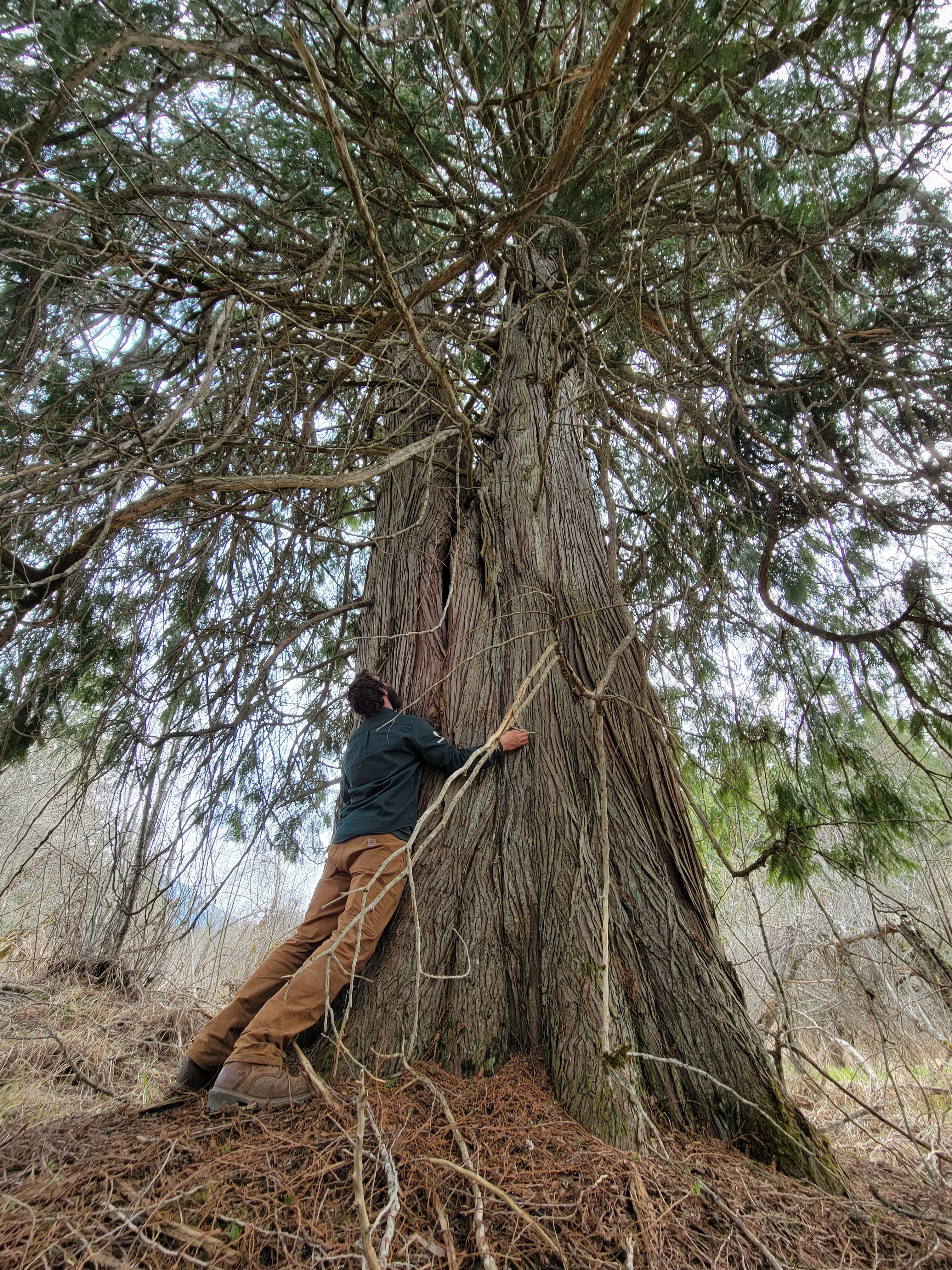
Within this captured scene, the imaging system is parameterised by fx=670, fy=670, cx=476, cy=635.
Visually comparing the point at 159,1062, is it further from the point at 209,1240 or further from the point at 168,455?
the point at 168,455

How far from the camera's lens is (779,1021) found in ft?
5.81

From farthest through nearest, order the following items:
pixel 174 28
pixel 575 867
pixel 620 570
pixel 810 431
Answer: pixel 620 570 < pixel 810 431 < pixel 174 28 < pixel 575 867

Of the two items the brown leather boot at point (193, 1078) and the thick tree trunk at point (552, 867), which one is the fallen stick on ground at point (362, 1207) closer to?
the thick tree trunk at point (552, 867)

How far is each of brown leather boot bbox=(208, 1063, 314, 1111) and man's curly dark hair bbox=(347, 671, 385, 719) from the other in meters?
1.26

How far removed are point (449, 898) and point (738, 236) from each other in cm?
312

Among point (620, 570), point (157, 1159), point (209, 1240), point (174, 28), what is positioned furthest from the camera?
point (620, 570)

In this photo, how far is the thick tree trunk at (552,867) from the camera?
1.80 metres

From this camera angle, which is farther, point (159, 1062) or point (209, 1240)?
point (159, 1062)

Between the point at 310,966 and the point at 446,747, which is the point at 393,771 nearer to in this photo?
the point at 446,747

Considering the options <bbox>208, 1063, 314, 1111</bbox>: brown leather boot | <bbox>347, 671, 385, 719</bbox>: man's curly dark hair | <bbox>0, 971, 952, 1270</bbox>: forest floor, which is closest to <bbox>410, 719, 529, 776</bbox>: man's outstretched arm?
<bbox>347, 671, 385, 719</bbox>: man's curly dark hair

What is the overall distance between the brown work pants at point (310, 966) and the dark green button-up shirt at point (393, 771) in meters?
0.06

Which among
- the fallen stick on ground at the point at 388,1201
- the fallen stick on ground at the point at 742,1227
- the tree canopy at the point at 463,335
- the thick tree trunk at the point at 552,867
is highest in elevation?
the tree canopy at the point at 463,335

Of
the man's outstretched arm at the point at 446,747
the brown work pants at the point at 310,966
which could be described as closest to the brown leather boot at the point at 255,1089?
the brown work pants at the point at 310,966

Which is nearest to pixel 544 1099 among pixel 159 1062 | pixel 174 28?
pixel 159 1062
